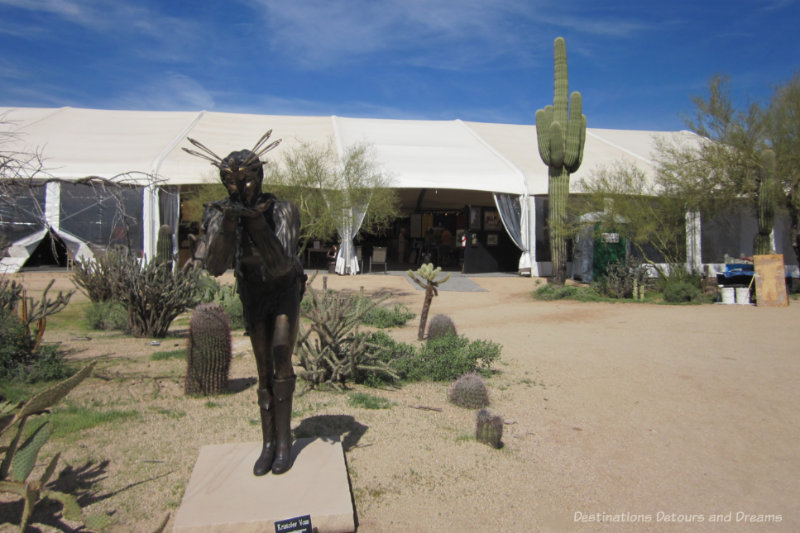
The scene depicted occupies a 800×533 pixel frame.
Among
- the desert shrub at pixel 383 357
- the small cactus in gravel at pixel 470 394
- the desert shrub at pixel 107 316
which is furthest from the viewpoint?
the desert shrub at pixel 107 316

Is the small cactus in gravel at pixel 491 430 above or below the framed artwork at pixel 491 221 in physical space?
below

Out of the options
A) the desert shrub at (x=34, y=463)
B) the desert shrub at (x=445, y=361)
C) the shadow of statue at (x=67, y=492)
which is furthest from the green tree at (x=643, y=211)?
the desert shrub at (x=34, y=463)

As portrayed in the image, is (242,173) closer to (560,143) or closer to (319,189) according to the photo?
(319,189)

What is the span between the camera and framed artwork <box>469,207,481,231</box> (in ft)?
67.8

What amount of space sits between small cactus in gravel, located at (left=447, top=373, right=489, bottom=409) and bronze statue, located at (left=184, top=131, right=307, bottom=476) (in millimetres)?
2245

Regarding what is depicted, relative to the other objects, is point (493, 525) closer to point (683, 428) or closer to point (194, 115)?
point (683, 428)

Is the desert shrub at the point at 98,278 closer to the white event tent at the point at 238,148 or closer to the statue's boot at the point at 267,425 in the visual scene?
the white event tent at the point at 238,148

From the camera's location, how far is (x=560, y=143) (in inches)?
595

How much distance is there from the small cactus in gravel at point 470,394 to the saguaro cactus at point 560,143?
10.8 metres

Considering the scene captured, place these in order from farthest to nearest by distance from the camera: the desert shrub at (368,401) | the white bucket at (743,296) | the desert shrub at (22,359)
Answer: the white bucket at (743,296), the desert shrub at (22,359), the desert shrub at (368,401)

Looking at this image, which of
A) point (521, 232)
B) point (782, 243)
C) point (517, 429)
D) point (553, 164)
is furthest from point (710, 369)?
point (782, 243)

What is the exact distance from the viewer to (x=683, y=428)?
4.68 meters

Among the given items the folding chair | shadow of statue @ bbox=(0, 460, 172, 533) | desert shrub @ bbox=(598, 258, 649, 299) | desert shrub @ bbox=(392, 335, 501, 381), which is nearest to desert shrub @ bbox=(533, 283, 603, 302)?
desert shrub @ bbox=(598, 258, 649, 299)

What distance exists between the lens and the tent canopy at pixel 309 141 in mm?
17203
